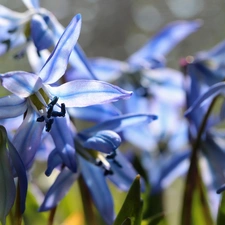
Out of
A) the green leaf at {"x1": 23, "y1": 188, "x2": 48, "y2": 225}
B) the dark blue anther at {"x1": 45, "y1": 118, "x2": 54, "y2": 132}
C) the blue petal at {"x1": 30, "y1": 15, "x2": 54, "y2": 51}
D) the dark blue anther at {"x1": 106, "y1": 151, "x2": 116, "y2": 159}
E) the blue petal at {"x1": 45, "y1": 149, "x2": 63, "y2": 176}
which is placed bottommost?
the green leaf at {"x1": 23, "y1": 188, "x2": 48, "y2": 225}

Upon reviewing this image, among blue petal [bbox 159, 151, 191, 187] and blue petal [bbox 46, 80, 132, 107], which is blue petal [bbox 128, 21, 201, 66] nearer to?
blue petal [bbox 159, 151, 191, 187]

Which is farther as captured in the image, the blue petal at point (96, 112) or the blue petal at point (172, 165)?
the blue petal at point (172, 165)

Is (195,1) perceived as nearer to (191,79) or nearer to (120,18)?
(120,18)

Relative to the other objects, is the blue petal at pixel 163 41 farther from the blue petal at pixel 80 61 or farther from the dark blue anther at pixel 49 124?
the dark blue anther at pixel 49 124

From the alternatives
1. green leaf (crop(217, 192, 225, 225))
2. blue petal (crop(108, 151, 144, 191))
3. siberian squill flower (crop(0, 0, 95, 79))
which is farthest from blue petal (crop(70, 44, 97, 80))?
green leaf (crop(217, 192, 225, 225))

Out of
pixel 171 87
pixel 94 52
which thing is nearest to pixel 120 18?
pixel 94 52

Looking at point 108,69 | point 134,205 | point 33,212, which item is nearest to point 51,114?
point 134,205

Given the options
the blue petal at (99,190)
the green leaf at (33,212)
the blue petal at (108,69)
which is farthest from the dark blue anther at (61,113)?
the blue petal at (108,69)
